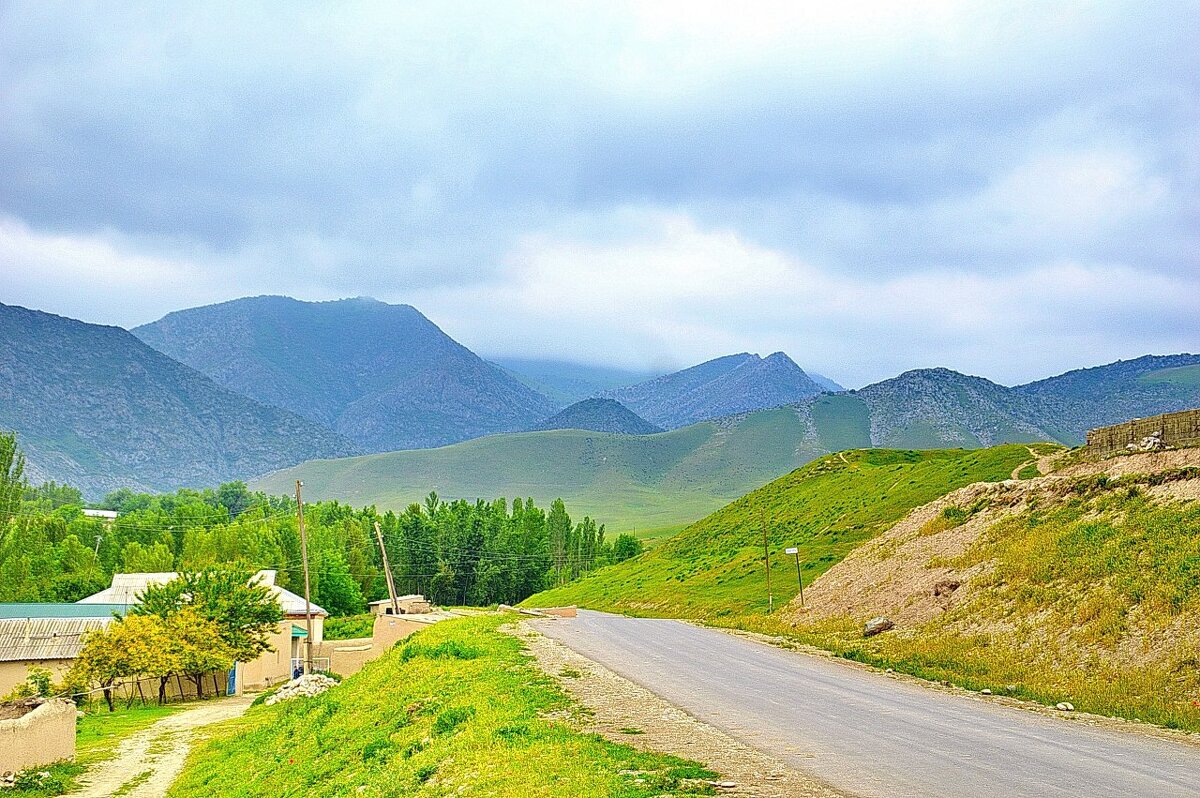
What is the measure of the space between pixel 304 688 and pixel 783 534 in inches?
1990

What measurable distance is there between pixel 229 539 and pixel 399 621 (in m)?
64.5

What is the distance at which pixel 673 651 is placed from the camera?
1497 inches

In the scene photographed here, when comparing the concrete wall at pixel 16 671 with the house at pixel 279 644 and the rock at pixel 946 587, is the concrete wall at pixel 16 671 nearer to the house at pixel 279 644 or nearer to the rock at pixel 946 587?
the house at pixel 279 644

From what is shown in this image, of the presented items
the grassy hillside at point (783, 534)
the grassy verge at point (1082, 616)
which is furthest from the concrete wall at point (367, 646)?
the grassy verge at point (1082, 616)

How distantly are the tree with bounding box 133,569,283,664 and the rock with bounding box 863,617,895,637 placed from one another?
46.5m

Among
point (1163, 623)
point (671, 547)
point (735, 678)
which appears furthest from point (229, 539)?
point (1163, 623)

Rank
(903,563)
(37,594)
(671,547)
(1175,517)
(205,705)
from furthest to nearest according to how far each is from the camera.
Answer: (671,547) < (37,594) < (205,705) < (903,563) < (1175,517)

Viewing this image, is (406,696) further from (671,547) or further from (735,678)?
(671,547)

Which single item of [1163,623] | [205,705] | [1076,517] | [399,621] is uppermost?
[1076,517]

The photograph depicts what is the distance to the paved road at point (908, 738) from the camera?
14.5 metres

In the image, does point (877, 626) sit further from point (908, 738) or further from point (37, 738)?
point (37, 738)

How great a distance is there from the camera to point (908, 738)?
18.4m

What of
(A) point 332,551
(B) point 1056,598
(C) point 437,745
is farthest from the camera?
(A) point 332,551

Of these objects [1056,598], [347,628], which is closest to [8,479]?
[347,628]
